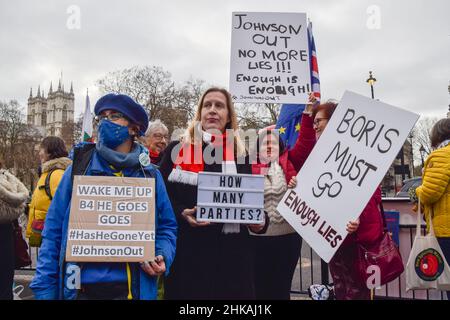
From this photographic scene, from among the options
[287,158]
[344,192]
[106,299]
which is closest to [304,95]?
[287,158]

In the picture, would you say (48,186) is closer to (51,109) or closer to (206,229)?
(206,229)

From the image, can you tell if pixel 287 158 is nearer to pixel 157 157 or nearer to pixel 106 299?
pixel 157 157

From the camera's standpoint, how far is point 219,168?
2873 mm

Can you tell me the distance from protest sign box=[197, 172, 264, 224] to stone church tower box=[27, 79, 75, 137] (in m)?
91.7

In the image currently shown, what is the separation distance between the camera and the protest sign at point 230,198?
2697mm

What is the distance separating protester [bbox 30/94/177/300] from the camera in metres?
2.05

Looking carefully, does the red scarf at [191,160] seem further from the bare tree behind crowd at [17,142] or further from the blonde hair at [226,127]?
the bare tree behind crowd at [17,142]

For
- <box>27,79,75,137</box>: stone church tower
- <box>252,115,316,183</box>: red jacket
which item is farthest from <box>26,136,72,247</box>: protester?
<box>27,79,75,137</box>: stone church tower

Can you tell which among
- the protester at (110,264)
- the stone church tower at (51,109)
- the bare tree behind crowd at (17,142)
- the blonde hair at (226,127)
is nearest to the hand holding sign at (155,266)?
the protester at (110,264)

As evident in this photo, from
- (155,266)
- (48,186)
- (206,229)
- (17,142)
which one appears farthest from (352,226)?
(17,142)

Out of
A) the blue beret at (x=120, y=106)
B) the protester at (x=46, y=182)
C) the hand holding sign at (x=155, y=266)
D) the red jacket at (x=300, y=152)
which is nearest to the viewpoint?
the hand holding sign at (x=155, y=266)

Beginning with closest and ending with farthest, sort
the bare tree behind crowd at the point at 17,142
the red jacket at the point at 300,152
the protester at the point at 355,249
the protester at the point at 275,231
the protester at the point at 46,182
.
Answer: the protester at the point at 355,249, the protester at the point at 275,231, the red jacket at the point at 300,152, the protester at the point at 46,182, the bare tree behind crowd at the point at 17,142

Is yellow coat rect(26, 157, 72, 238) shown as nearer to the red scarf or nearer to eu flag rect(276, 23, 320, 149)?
the red scarf

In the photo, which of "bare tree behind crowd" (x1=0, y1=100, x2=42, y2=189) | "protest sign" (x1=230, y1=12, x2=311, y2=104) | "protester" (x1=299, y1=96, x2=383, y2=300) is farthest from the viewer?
"bare tree behind crowd" (x1=0, y1=100, x2=42, y2=189)
